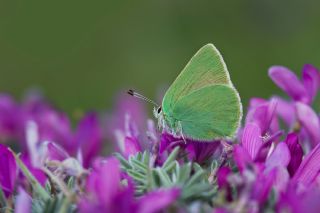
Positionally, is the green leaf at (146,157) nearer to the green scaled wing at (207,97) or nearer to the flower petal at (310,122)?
the green scaled wing at (207,97)

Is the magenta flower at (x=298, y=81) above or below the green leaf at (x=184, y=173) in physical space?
above

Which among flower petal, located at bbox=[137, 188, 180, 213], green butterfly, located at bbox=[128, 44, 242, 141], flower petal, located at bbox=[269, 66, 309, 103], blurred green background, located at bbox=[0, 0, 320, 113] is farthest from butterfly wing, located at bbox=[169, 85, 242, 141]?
blurred green background, located at bbox=[0, 0, 320, 113]

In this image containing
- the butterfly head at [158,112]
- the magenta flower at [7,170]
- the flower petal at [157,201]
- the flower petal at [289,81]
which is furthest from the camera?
the butterfly head at [158,112]

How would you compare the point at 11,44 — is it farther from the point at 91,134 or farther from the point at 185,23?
the point at 91,134

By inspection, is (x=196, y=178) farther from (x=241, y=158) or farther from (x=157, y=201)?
(x=157, y=201)

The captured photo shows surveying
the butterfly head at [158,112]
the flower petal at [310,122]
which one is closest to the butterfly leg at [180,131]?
the butterfly head at [158,112]

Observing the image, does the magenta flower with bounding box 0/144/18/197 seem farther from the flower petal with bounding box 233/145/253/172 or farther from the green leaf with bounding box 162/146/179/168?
the flower petal with bounding box 233/145/253/172

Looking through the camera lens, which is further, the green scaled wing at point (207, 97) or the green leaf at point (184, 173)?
the green scaled wing at point (207, 97)

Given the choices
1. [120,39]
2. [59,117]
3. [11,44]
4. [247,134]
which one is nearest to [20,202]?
[247,134]
